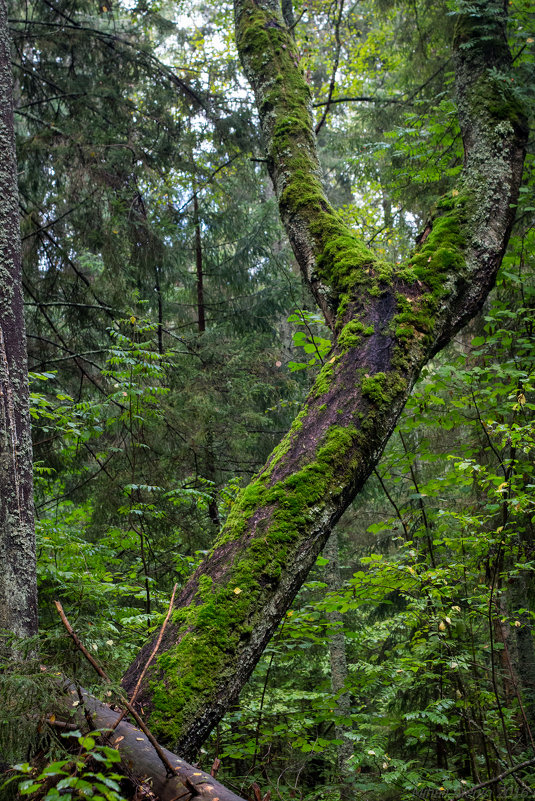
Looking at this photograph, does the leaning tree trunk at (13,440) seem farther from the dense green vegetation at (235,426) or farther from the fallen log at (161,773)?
the fallen log at (161,773)

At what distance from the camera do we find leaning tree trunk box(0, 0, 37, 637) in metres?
2.47

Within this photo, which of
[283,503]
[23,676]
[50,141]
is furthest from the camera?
[50,141]

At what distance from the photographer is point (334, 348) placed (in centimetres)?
260

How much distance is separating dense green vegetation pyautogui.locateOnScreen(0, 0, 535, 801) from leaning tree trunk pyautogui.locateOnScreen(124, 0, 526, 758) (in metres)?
0.16

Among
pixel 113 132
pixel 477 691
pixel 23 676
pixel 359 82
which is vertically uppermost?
pixel 359 82

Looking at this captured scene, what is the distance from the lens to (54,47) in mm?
5738

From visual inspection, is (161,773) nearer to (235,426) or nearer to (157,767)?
(157,767)

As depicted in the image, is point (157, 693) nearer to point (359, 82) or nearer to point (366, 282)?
point (366, 282)

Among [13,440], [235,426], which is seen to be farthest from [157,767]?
[235,426]

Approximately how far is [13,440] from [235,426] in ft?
20.3

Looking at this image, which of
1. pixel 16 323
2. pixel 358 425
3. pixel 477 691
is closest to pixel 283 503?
pixel 358 425

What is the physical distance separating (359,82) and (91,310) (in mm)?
7399

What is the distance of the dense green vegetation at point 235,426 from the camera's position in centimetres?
370

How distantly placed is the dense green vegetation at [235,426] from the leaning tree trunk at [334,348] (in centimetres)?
16
